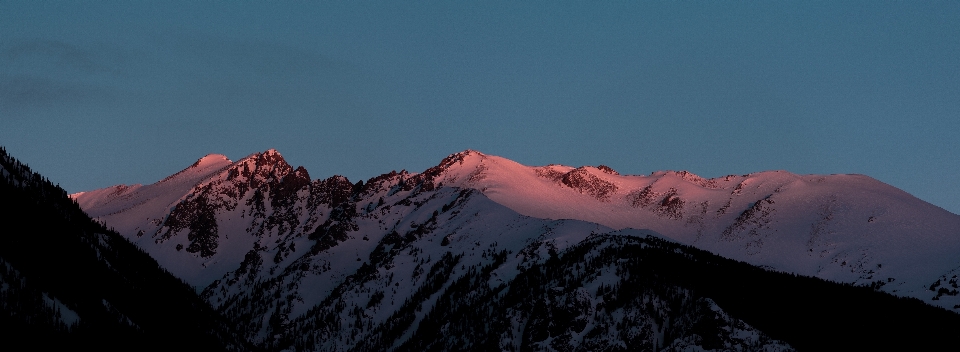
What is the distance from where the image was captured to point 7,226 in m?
81.7

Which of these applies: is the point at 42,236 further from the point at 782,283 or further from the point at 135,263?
the point at 782,283

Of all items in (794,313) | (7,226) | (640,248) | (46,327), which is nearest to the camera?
(46,327)

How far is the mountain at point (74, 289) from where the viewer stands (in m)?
68.8

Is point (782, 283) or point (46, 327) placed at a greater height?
point (782, 283)

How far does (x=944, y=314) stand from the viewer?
174 metres

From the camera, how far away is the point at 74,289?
7850cm

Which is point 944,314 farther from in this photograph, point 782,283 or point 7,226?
point 7,226

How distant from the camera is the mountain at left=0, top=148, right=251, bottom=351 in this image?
68.8 meters

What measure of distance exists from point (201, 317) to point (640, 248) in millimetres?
80878

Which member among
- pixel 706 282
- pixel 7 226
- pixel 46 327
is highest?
pixel 706 282

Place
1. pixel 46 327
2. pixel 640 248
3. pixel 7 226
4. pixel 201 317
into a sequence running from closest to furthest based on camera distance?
pixel 46 327
pixel 7 226
pixel 201 317
pixel 640 248

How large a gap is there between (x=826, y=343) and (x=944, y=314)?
4506 cm

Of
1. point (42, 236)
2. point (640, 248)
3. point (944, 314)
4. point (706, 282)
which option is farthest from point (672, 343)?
point (42, 236)

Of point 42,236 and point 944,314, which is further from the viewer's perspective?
point 944,314
